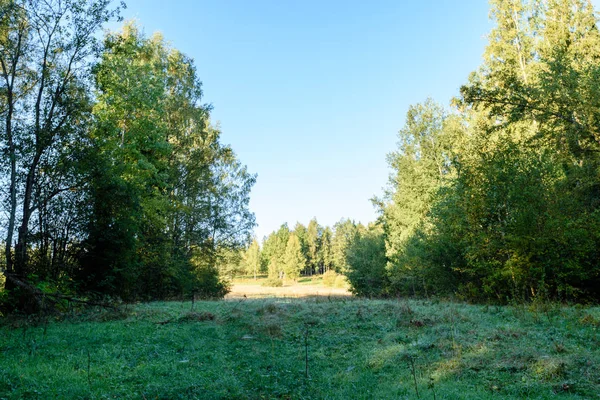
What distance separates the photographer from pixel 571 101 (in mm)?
11039

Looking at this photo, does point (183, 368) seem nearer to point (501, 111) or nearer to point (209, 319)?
point (209, 319)

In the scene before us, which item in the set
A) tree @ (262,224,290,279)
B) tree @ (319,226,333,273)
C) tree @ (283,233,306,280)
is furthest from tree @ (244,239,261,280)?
tree @ (319,226,333,273)

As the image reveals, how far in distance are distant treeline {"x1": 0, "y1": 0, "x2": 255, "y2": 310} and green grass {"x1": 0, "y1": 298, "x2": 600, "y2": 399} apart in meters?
4.74

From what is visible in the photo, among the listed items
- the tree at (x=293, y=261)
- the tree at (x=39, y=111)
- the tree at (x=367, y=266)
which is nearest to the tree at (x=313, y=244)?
the tree at (x=293, y=261)

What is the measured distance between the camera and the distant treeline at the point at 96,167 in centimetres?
1353

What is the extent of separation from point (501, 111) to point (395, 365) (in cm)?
902

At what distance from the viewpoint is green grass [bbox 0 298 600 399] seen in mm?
5391

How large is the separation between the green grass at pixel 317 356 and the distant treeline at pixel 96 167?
474 cm

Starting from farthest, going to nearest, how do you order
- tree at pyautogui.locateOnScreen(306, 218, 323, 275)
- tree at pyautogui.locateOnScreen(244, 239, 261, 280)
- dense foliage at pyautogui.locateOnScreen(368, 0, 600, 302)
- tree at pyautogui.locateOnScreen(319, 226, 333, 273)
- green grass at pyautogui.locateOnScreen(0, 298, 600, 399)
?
tree at pyautogui.locateOnScreen(306, 218, 323, 275), tree at pyautogui.locateOnScreen(319, 226, 333, 273), tree at pyautogui.locateOnScreen(244, 239, 261, 280), dense foliage at pyautogui.locateOnScreen(368, 0, 600, 302), green grass at pyautogui.locateOnScreen(0, 298, 600, 399)

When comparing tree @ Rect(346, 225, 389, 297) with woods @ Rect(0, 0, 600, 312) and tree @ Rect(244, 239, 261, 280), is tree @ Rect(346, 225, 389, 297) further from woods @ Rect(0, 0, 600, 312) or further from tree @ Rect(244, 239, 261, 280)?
tree @ Rect(244, 239, 261, 280)

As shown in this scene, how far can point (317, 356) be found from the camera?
304 inches

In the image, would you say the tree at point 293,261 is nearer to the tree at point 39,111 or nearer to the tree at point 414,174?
the tree at point 414,174

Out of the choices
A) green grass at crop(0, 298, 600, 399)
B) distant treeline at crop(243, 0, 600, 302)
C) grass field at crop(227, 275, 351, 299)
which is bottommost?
grass field at crop(227, 275, 351, 299)

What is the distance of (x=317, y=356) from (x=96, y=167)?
41.2 ft
